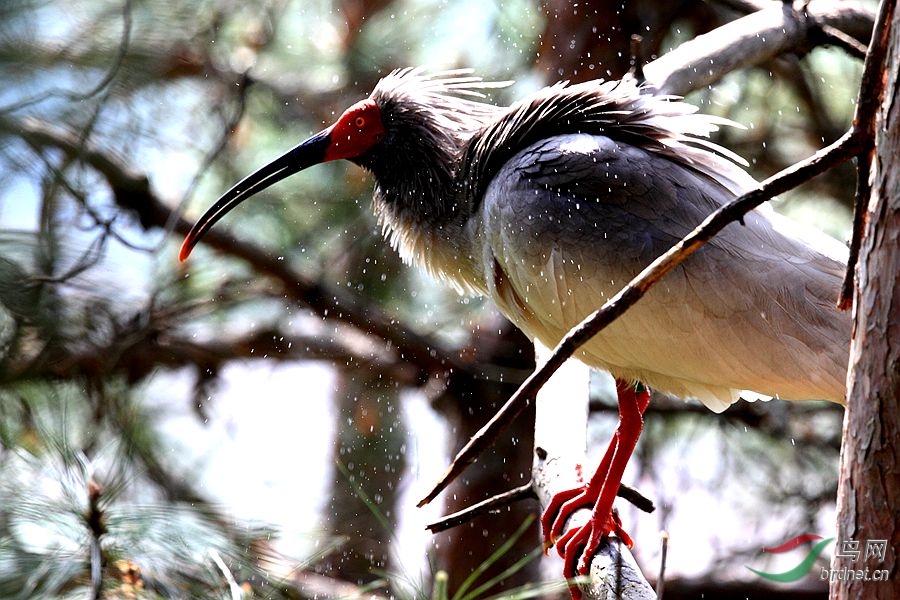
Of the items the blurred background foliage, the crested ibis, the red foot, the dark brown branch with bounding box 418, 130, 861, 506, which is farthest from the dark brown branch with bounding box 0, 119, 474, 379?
the dark brown branch with bounding box 418, 130, 861, 506

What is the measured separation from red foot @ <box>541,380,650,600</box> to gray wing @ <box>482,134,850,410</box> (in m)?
0.16

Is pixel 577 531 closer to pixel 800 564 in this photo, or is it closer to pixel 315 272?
pixel 800 564

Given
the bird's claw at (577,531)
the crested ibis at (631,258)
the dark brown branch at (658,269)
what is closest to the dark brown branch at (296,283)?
the crested ibis at (631,258)

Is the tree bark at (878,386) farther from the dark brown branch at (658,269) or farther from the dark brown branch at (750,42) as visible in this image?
the dark brown branch at (750,42)

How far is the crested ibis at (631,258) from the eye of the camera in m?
2.46

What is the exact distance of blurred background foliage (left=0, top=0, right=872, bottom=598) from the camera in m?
3.52

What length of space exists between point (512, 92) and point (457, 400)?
1.56m

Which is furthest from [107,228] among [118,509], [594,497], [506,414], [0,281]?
[506,414]

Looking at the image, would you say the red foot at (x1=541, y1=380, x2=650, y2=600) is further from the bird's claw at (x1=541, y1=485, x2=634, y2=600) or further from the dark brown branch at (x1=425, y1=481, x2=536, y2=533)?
the dark brown branch at (x1=425, y1=481, x2=536, y2=533)

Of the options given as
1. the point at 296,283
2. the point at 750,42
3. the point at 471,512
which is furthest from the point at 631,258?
the point at 296,283

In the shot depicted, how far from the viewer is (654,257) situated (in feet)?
8.46

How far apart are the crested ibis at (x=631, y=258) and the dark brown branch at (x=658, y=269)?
3.65 feet

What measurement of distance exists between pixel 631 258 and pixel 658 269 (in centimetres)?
119

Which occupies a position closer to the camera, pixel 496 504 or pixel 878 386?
pixel 878 386
